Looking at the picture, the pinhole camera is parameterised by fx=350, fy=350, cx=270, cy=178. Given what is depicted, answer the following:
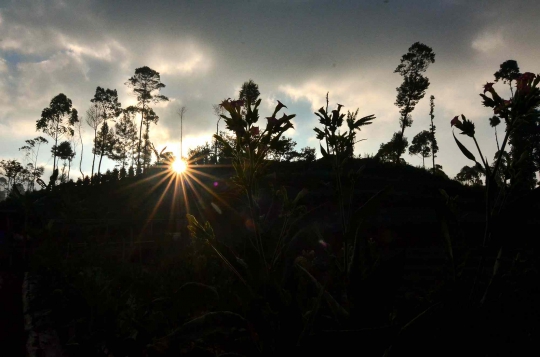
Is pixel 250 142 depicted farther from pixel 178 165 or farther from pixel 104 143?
pixel 104 143

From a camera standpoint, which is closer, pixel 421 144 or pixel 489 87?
pixel 489 87

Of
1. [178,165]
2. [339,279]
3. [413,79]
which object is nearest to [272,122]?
[339,279]

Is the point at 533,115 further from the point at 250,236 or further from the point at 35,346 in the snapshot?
the point at 35,346

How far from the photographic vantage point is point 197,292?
100cm

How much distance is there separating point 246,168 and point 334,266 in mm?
429

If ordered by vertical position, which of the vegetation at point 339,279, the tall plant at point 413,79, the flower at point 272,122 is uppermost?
the tall plant at point 413,79

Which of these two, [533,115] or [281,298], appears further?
[533,115]

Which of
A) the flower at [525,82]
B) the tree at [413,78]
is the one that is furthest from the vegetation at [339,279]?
the tree at [413,78]

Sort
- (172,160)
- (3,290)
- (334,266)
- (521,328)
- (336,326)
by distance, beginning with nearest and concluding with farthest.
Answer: (336,326), (521,328), (334,266), (172,160), (3,290)

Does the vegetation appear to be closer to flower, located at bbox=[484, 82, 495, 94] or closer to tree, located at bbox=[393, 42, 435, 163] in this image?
flower, located at bbox=[484, 82, 495, 94]

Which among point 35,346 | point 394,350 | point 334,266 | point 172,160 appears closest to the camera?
point 394,350

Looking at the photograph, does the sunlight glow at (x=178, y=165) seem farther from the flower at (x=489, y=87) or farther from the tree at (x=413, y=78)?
the tree at (x=413, y=78)

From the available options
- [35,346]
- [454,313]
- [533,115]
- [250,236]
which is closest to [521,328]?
[454,313]

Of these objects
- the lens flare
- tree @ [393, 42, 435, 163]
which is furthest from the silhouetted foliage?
the lens flare
